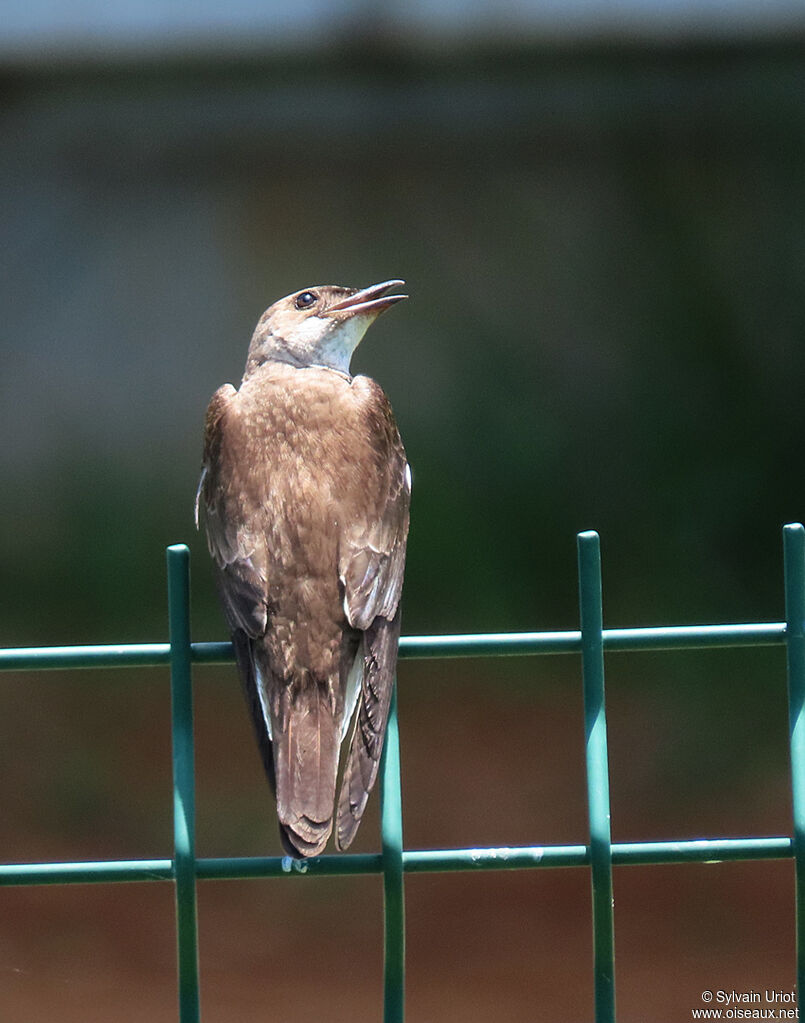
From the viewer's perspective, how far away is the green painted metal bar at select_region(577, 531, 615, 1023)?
1.74 meters

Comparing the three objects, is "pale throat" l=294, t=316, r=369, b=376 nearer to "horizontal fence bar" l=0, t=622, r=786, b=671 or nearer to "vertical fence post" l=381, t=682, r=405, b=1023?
"horizontal fence bar" l=0, t=622, r=786, b=671

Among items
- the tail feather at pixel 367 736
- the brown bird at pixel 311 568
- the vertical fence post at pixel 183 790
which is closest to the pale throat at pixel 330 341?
the brown bird at pixel 311 568

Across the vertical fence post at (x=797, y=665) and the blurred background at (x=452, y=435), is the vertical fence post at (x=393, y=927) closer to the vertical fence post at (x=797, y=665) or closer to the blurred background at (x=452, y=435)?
the vertical fence post at (x=797, y=665)

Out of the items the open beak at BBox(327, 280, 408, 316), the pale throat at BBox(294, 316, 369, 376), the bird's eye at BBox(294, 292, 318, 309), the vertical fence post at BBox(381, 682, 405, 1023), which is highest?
the bird's eye at BBox(294, 292, 318, 309)

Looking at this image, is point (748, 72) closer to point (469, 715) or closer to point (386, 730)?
point (469, 715)

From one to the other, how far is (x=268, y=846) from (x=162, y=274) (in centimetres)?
185

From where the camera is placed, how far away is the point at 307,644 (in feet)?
6.97

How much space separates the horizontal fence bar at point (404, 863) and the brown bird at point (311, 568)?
62 millimetres

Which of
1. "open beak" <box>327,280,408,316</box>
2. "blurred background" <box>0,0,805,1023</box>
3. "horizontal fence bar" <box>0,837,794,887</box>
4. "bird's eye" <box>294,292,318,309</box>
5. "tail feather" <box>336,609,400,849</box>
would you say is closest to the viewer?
"horizontal fence bar" <box>0,837,794,887</box>

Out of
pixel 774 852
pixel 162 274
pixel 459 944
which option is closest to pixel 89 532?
pixel 162 274

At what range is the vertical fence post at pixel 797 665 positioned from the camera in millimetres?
1754

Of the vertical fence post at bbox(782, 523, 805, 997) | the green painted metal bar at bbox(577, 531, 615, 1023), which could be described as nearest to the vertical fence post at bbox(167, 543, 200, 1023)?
the green painted metal bar at bbox(577, 531, 615, 1023)

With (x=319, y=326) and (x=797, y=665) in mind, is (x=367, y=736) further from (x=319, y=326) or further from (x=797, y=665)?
(x=319, y=326)

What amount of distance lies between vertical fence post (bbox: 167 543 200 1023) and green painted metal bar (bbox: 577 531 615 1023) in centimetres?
44
